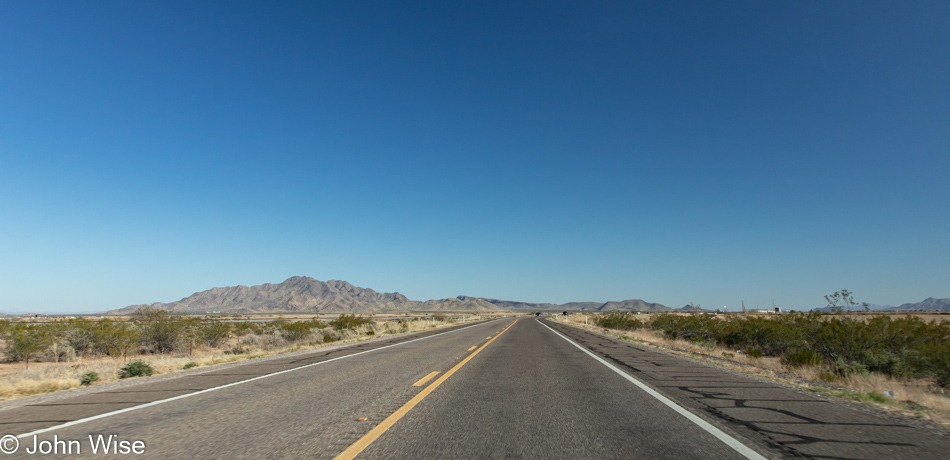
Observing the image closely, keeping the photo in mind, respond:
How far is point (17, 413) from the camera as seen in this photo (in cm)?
665

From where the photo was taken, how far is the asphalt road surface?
4605 millimetres

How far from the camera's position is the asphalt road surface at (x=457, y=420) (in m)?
4.61

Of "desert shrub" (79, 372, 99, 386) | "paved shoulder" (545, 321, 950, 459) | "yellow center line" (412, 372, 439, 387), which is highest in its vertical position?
"paved shoulder" (545, 321, 950, 459)

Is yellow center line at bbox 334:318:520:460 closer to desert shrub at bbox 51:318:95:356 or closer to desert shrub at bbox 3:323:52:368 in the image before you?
desert shrub at bbox 3:323:52:368

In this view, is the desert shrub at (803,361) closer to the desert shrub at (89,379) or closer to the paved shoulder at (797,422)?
the paved shoulder at (797,422)

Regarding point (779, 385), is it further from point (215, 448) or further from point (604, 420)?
point (215, 448)

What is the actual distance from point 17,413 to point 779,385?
12890 mm

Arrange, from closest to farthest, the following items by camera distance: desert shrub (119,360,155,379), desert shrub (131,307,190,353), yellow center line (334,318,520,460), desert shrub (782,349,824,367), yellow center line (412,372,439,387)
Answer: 1. yellow center line (334,318,520,460)
2. yellow center line (412,372,439,387)
3. desert shrub (119,360,155,379)
4. desert shrub (782,349,824,367)
5. desert shrub (131,307,190,353)

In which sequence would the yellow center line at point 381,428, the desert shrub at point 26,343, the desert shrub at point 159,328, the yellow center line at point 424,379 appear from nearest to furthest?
the yellow center line at point 381,428 → the yellow center line at point 424,379 → the desert shrub at point 26,343 → the desert shrub at point 159,328

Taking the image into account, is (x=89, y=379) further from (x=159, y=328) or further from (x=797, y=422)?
(x=159, y=328)

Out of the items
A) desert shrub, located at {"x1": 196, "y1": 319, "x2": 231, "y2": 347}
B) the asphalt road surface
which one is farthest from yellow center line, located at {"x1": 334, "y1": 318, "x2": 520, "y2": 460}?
desert shrub, located at {"x1": 196, "y1": 319, "x2": 231, "y2": 347}

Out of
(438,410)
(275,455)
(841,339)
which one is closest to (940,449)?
(438,410)

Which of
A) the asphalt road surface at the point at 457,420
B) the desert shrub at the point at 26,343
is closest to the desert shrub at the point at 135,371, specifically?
the asphalt road surface at the point at 457,420

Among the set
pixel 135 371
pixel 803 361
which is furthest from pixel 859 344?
pixel 135 371
